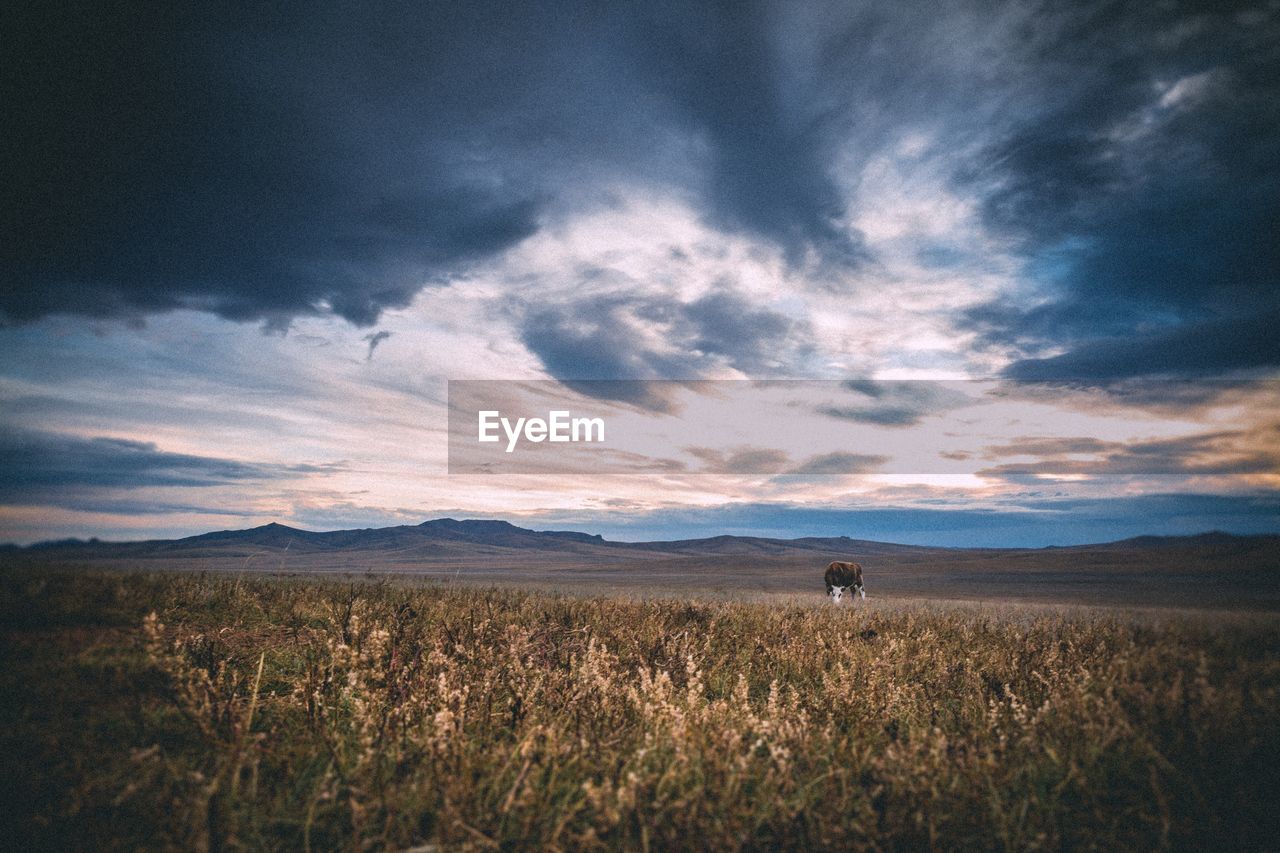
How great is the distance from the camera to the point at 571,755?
11.5 ft

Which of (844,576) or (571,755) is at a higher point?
(571,755)

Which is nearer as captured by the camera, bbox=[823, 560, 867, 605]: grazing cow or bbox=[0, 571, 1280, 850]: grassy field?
bbox=[0, 571, 1280, 850]: grassy field

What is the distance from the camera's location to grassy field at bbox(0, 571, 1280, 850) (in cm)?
272

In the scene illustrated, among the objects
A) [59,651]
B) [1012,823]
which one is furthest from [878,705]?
[59,651]

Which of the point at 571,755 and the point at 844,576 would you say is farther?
the point at 844,576

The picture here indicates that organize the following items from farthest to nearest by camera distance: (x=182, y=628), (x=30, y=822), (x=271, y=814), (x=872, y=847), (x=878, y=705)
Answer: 1. (x=182, y=628)
2. (x=878, y=705)
3. (x=271, y=814)
4. (x=872, y=847)
5. (x=30, y=822)

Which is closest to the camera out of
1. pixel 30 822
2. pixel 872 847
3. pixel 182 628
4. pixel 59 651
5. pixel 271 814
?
pixel 30 822

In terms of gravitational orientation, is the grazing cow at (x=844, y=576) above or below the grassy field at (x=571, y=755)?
below

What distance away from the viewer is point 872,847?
272cm

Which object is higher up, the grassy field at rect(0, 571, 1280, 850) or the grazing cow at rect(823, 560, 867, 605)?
the grassy field at rect(0, 571, 1280, 850)

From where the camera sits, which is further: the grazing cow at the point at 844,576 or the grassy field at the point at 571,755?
the grazing cow at the point at 844,576

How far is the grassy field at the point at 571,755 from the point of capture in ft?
8.92

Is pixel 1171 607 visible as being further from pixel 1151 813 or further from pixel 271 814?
pixel 271 814

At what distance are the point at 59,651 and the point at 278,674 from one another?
5.04 ft
